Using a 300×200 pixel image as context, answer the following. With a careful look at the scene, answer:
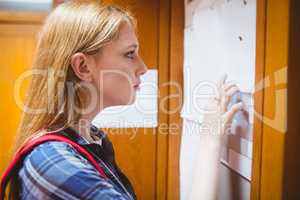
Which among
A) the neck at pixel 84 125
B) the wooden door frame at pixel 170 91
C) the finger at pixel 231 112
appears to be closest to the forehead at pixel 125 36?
the neck at pixel 84 125

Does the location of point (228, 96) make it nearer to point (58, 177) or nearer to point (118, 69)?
point (118, 69)

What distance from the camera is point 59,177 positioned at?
616 millimetres

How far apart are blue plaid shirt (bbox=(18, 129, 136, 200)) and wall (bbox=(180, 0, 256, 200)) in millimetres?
358

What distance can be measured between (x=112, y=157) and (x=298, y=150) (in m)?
0.48

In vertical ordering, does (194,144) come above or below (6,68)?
below

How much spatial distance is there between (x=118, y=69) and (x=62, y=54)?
13 cm

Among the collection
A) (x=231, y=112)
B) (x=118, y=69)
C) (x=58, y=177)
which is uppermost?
(x=118, y=69)

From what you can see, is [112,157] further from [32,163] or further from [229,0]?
[229,0]

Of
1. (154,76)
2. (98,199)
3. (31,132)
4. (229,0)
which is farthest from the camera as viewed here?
(154,76)

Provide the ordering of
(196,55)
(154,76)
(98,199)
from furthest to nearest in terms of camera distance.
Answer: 1. (154,76)
2. (196,55)
3. (98,199)

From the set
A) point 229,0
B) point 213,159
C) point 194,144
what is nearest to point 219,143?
point 213,159

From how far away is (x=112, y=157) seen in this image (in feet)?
3.03

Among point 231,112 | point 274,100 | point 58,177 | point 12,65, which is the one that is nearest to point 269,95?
point 274,100

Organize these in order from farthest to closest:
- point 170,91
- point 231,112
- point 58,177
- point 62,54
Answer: point 170,91, point 231,112, point 62,54, point 58,177
